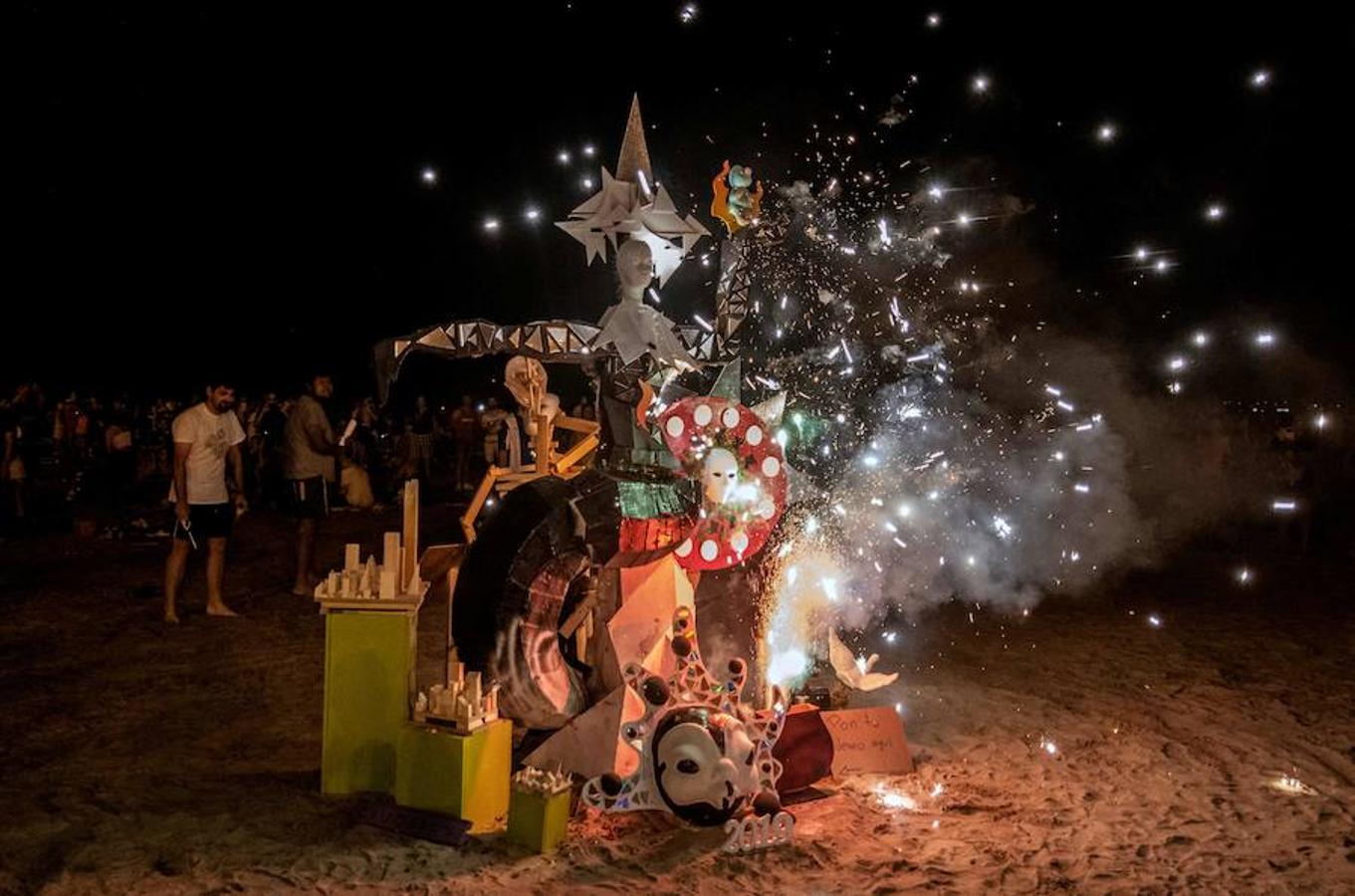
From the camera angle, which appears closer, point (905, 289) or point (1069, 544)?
point (905, 289)

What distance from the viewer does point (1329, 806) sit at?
5148mm

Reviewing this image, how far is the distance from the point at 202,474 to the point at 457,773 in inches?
192

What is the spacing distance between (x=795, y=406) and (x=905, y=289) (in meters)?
1.51

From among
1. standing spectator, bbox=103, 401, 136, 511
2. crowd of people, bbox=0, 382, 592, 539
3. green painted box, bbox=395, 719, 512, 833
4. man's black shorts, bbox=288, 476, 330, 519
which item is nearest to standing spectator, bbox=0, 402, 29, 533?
crowd of people, bbox=0, 382, 592, 539

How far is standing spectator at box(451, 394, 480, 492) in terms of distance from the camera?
1833cm

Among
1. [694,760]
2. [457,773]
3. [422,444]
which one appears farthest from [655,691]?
[422,444]

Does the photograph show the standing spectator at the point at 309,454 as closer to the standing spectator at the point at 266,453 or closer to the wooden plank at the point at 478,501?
the wooden plank at the point at 478,501

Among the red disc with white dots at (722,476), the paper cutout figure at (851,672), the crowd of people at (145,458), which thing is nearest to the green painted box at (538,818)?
the red disc with white dots at (722,476)

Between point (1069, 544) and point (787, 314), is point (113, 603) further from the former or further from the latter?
point (1069, 544)

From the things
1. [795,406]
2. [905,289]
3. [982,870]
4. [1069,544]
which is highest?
[905,289]

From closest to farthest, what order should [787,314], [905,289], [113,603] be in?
[787,314] < [905,289] < [113,603]

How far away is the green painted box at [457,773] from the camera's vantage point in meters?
4.51

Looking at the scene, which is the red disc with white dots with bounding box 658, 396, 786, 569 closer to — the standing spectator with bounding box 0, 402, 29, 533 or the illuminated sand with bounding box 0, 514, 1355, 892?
the illuminated sand with bounding box 0, 514, 1355, 892

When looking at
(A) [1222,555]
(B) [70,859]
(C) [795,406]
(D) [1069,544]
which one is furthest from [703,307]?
(A) [1222,555]
